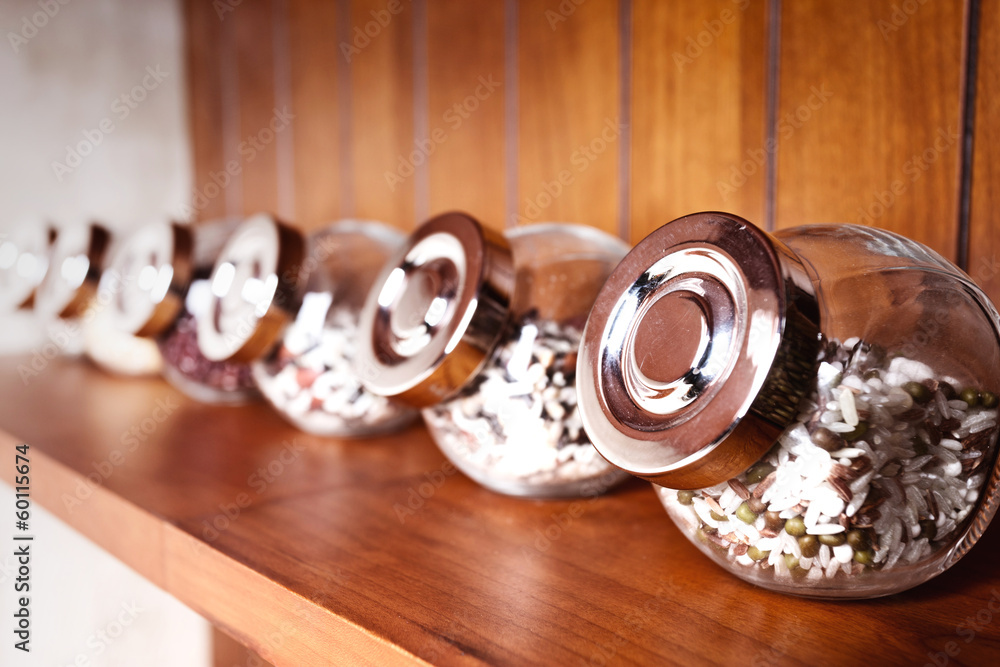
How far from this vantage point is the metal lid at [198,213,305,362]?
2.63 ft

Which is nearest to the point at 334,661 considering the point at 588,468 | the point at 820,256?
the point at 588,468

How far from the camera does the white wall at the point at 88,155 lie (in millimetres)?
1181

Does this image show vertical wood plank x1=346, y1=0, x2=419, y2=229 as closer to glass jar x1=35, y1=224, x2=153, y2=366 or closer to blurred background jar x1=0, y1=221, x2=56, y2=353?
glass jar x1=35, y1=224, x2=153, y2=366

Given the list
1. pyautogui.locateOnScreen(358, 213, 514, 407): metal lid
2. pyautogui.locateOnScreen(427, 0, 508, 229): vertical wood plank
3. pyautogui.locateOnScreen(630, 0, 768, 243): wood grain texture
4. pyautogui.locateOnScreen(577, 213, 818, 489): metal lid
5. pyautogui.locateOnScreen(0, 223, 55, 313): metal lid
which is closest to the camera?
pyautogui.locateOnScreen(577, 213, 818, 489): metal lid

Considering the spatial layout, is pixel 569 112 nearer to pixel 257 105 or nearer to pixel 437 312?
pixel 437 312

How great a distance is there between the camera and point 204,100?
5.24 ft

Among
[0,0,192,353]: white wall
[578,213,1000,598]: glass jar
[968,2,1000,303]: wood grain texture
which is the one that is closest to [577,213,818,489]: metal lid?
[578,213,1000,598]: glass jar

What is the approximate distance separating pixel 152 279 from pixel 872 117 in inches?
33.7

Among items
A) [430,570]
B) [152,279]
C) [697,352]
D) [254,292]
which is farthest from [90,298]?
[697,352]

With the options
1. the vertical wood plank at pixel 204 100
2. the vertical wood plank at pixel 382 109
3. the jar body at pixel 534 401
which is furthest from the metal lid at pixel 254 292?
the vertical wood plank at pixel 204 100

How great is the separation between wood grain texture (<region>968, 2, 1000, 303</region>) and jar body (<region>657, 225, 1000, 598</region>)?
0.72 feet

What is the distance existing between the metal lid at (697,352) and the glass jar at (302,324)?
39cm

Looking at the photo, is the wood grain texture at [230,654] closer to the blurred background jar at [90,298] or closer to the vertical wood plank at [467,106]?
the blurred background jar at [90,298]

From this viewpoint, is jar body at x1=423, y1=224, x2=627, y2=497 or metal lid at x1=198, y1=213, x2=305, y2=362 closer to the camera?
jar body at x1=423, y1=224, x2=627, y2=497
